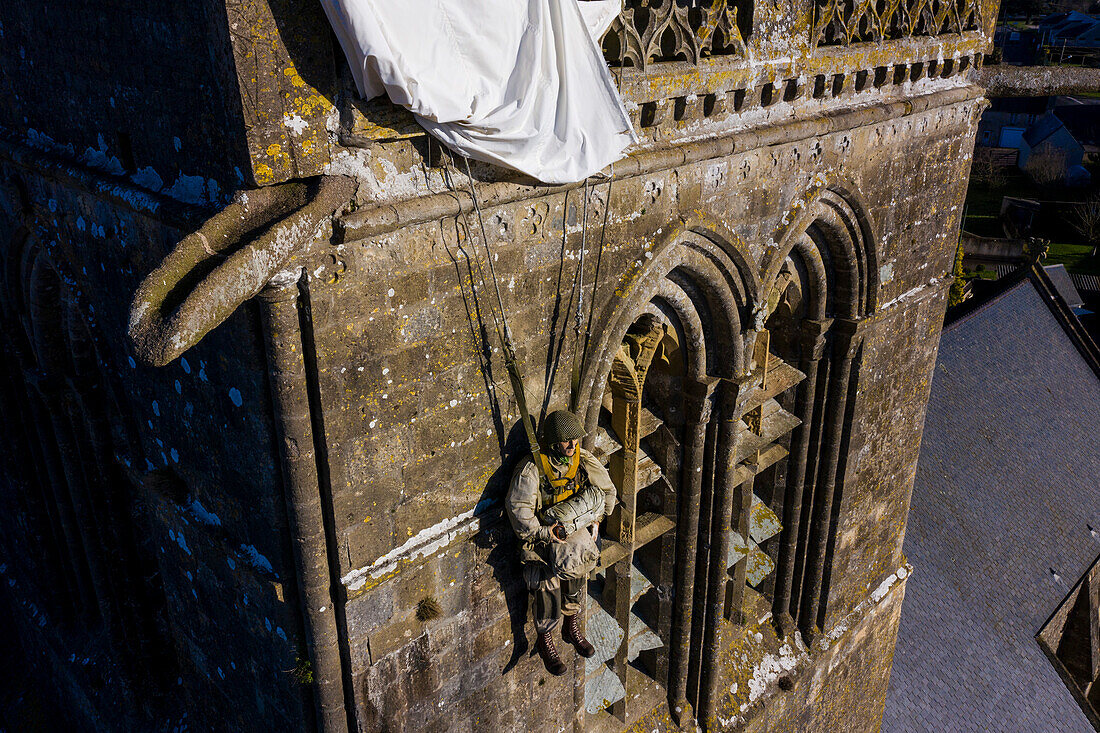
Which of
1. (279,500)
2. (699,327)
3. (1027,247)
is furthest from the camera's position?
(1027,247)

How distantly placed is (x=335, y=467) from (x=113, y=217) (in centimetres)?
188

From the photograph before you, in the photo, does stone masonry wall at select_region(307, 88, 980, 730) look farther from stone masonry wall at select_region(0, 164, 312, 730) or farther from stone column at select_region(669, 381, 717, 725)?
stone column at select_region(669, 381, 717, 725)

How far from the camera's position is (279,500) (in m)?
4.57

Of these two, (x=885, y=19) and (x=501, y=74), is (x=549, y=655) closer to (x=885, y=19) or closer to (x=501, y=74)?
(x=501, y=74)

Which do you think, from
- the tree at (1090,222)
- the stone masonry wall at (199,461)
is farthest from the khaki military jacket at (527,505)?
the tree at (1090,222)

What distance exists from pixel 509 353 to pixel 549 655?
213cm

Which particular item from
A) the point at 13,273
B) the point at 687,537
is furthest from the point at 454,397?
the point at 13,273

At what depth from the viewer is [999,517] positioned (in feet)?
48.0

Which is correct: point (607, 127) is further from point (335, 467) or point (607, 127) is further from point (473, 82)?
point (335, 467)

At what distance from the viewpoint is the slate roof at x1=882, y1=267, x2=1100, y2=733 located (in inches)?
477

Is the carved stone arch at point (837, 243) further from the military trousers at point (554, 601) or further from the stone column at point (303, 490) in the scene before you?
the stone column at point (303, 490)

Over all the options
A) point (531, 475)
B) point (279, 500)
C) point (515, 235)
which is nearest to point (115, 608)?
point (279, 500)

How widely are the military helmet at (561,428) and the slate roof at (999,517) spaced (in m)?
8.08

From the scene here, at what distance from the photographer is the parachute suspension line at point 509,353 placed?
461 centimetres
